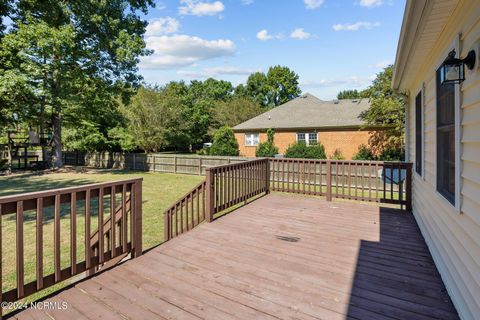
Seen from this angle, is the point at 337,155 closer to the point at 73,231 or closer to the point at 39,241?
the point at 73,231

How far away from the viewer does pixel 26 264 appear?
4375mm

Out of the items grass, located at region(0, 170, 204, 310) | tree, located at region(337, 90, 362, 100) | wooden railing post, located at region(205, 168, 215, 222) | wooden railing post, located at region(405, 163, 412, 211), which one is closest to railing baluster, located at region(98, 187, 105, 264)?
grass, located at region(0, 170, 204, 310)

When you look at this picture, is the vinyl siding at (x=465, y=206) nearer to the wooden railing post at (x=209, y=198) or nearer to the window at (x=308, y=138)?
the wooden railing post at (x=209, y=198)

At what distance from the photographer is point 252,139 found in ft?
73.4

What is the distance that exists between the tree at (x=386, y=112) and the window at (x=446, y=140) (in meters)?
13.2

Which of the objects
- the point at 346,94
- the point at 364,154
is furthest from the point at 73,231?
the point at 346,94

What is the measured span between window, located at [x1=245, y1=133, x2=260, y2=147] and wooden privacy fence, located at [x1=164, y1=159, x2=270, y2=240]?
48.4 ft

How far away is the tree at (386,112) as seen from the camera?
603 inches

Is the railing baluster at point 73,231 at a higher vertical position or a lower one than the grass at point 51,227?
higher

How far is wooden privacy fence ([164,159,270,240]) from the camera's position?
473 centimetres

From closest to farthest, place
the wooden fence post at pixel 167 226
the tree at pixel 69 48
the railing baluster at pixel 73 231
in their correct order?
the railing baluster at pixel 73 231 → the wooden fence post at pixel 167 226 → the tree at pixel 69 48

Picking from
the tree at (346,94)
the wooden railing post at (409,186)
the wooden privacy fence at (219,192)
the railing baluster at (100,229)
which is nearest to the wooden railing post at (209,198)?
the wooden privacy fence at (219,192)

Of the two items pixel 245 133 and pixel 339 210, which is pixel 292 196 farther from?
pixel 245 133

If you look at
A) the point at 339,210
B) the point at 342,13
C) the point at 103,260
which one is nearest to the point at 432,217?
the point at 339,210
